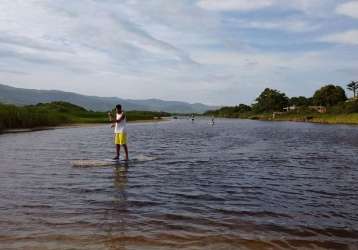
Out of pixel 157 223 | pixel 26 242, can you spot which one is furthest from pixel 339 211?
pixel 26 242

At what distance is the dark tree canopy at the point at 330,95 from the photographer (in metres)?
161

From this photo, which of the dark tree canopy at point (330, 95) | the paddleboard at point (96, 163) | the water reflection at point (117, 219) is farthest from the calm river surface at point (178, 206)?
the dark tree canopy at point (330, 95)

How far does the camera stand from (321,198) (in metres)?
13.8

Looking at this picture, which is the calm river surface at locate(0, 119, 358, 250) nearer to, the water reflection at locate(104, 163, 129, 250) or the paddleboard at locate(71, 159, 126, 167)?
the water reflection at locate(104, 163, 129, 250)

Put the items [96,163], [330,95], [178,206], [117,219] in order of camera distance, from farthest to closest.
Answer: [330,95] < [96,163] < [178,206] < [117,219]

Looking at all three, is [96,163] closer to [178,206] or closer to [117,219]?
[178,206]

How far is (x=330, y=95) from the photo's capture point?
16200 cm

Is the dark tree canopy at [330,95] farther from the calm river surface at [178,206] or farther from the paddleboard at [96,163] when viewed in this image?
the paddleboard at [96,163]

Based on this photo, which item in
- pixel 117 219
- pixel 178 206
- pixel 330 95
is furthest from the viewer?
pixel 330 95

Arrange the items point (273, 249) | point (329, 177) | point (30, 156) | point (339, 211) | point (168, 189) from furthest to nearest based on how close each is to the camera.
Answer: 1. point (30, 156)
2. point (329, 177)
3. point (168, 189)
4. point (339, 211)
5. point (273, 249)

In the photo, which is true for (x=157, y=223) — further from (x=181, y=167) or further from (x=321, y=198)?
(x=181, y=167)

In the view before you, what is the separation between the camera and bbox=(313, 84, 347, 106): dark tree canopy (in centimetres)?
16100

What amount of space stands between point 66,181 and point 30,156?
1002 centimetres

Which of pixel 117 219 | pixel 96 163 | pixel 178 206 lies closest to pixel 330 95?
pixel 96 163
